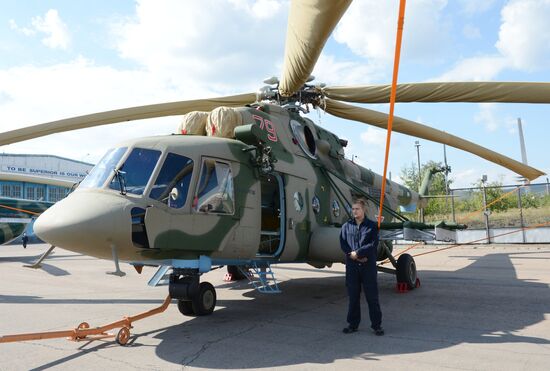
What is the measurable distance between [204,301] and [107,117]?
4.33 meters

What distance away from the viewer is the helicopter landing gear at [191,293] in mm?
5656

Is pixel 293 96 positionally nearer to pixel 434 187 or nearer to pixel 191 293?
pixel 191 293

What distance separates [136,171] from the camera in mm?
5582

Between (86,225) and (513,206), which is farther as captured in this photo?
(513,206)

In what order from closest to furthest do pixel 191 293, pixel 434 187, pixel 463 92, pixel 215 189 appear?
pixel 191 293 → pixel 215 189 → pixel 463 92 → pixel 434 187

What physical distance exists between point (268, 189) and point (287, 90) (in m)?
1.82

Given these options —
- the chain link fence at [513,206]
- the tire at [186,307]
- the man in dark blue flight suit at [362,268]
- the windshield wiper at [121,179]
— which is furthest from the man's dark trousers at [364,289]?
the chain link fence at [513,206]

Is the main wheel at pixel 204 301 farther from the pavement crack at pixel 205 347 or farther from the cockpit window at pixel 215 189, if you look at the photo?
the cockpit window at pixel 215 189

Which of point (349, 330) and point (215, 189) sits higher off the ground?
point (215, 189)

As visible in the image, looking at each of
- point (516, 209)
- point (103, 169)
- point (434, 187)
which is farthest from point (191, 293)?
point (434, 187)

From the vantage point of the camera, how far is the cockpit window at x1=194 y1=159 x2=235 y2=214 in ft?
19.3

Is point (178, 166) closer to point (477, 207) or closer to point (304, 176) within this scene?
point (304, 176)

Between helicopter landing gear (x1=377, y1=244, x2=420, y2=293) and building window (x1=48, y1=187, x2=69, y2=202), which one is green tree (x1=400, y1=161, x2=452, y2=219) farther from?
building window (x1=48, y1=187, x2=69, y2=202)

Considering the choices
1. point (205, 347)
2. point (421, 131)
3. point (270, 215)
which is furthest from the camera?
point (421, 131)
